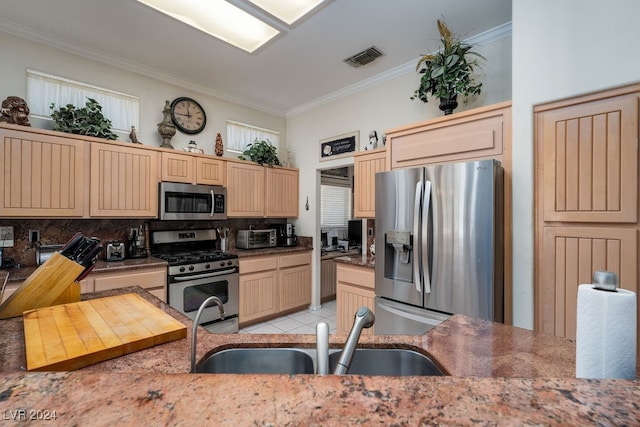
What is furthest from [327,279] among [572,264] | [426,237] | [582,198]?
[582,198]

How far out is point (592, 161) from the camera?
167 centimetres

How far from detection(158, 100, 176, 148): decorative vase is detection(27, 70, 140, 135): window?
10.2 inches

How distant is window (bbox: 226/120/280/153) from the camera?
161 inches

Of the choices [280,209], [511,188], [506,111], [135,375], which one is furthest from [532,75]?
[280,209]

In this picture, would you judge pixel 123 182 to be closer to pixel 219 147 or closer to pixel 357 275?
pixel 219 147

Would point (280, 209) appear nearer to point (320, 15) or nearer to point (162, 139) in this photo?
point (162, 139)

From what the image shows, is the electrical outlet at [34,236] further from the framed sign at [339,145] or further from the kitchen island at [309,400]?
the framed sign at [339,145]

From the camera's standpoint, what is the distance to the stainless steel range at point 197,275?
2.95 metres

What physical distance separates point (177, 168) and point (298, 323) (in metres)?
2.46

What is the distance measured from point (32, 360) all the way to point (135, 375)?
1.84ft

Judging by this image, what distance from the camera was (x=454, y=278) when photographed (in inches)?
78.7

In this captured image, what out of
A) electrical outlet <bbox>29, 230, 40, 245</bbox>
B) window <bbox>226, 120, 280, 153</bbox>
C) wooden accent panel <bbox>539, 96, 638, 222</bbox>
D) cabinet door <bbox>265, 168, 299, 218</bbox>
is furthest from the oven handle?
wooden accent panel <bbox>539, 96, 638, 222</bbox>

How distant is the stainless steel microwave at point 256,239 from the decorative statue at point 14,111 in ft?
Answer: 7.82

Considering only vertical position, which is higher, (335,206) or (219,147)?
(219,147)
